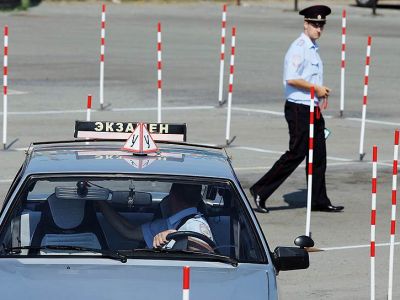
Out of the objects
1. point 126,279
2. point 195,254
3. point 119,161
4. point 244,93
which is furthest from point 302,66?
point 244,93

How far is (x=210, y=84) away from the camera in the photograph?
2320 centimetres

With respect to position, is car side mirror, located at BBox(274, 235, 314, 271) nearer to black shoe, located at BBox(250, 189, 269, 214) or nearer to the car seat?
the car seat

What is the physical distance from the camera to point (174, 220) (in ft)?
24.7

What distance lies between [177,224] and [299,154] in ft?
18.4

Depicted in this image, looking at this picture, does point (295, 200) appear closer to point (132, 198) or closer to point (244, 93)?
point (132, 198)

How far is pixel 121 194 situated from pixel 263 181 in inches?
206

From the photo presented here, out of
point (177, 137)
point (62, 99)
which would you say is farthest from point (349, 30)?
point (177, 137)

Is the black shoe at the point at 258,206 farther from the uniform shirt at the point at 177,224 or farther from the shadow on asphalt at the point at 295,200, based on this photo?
the uniform shirt at the point at 177,224

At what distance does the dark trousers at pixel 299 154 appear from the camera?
12836 millimetres

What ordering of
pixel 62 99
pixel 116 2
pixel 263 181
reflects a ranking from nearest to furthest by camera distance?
pixel 263 181, pixel 62 99, pixel 116 2

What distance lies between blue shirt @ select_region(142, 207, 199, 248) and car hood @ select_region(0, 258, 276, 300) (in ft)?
1.56

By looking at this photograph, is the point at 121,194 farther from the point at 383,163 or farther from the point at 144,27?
the point at 144,27

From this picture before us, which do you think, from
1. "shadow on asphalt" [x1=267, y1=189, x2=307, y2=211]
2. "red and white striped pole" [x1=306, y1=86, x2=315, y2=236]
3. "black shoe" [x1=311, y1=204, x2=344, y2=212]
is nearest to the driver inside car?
"red and white striped pole" [x1=306, y1=86, x2=315, y2=236]

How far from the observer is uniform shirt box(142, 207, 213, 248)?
7383 millimetres
